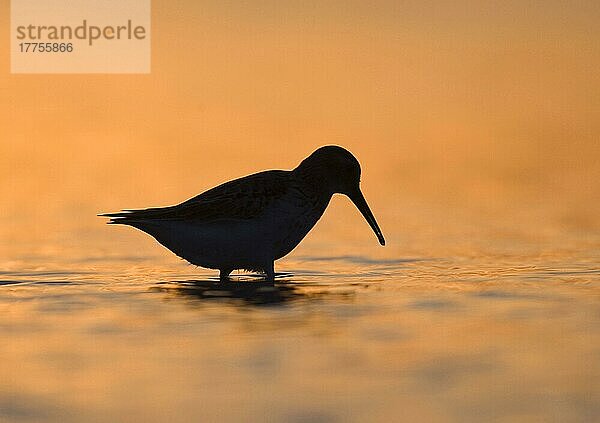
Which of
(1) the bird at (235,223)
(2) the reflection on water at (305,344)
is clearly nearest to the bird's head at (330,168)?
(1) the bird at (235,223)

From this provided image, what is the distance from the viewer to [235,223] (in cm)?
1152

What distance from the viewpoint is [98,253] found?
535 inches

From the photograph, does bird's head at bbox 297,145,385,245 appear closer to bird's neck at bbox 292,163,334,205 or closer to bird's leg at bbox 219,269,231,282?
bird's neck at bbox 292,163,334,205

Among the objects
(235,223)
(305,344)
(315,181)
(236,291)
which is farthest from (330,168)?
(305,344)

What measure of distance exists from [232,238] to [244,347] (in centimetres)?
379

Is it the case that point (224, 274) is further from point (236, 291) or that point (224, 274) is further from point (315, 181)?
point (315, 181)

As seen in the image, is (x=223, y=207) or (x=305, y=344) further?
(x=223, y=207)

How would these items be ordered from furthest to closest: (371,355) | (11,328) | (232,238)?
(232,238), (11,328), (371,355)

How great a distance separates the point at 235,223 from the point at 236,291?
0.98 m

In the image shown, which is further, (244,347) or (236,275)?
(236,275)

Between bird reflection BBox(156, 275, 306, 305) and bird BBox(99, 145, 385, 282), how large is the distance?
22cm

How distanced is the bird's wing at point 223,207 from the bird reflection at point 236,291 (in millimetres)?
582

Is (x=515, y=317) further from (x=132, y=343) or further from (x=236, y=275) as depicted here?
(x=236, y=275)

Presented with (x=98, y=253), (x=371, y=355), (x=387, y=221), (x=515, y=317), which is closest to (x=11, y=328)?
(x=371, y=355)
